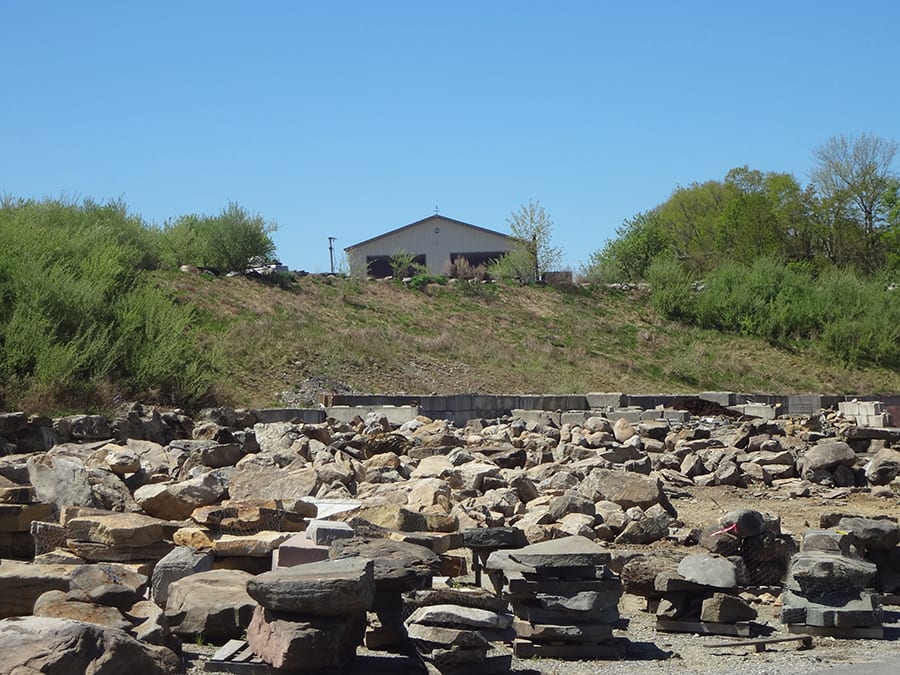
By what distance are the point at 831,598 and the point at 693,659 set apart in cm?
130

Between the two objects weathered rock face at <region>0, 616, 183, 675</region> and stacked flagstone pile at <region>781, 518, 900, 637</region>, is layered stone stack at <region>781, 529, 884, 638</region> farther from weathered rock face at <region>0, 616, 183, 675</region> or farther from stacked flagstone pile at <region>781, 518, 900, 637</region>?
weathered rock face at <region>0, 616, 183, 675</region>

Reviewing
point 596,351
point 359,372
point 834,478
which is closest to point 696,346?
point 596,351

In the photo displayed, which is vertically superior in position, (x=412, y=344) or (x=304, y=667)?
(x=412, y=344)

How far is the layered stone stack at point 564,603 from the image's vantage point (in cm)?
676

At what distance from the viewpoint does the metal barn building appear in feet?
160

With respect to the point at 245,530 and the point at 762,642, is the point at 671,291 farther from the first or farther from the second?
the point at 762,642

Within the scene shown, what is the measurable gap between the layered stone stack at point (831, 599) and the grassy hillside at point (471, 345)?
57.8 ft

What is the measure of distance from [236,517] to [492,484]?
4.30 meters

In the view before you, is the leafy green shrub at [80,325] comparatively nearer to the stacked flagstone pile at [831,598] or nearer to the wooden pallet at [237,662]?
the wooden pallet at [237,662]

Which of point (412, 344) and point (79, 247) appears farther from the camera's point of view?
point (412, 344)

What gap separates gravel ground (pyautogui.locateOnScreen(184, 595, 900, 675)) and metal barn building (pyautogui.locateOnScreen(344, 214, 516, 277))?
136 feet

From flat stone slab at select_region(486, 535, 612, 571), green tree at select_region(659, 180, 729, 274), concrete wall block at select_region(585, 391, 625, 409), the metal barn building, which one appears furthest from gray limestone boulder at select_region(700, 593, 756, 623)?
green tree at select_region(659, 180, 729, 274)

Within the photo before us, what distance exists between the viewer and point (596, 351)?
33.4 metres

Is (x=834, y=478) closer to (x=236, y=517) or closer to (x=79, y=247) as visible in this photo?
(x=236, y=517)
